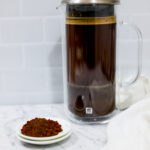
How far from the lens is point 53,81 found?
0.86 m

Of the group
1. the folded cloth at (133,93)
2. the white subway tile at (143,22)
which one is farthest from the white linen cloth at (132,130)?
the white subway tile at (143,22)

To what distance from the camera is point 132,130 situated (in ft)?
1.94

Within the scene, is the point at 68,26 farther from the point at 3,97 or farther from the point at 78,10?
the point at 3,97

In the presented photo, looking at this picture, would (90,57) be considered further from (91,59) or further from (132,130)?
(132,130)

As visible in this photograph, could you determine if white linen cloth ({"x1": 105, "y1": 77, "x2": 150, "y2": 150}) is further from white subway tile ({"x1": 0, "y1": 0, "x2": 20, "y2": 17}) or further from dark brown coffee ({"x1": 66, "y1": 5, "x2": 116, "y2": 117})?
white subway tile ({"x1": 0, "y1": 0, "x2": 20, "y2": 17})

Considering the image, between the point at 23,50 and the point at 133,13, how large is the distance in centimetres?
31

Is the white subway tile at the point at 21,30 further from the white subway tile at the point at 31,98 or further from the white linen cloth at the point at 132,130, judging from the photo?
the white linen cloth at the point at 132,130

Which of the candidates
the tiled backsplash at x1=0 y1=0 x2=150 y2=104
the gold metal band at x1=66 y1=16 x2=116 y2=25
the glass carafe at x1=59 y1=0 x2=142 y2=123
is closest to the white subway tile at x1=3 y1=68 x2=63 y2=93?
the tiled backsplash at x1=0 y1=0 x2=150 y2=104

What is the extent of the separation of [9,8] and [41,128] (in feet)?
1.16

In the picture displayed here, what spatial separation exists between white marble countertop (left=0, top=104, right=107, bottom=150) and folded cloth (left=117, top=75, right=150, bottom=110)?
12 cm

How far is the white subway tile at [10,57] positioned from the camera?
824 mm

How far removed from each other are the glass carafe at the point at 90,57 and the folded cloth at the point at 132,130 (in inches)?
2.9

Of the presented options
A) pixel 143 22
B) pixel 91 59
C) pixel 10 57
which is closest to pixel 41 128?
pixel 91 59

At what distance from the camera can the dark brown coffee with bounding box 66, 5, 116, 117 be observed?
0.63m
